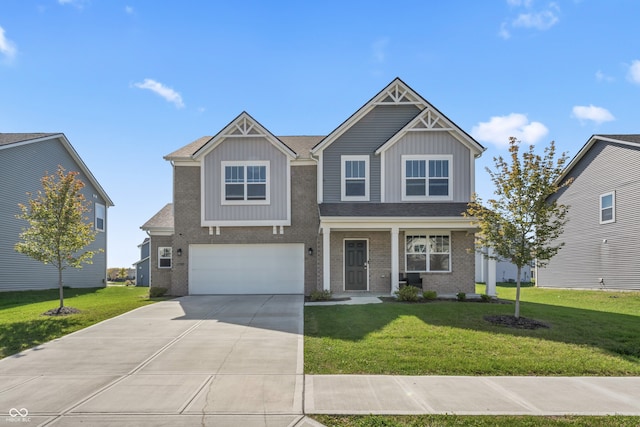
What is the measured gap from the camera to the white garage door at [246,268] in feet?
60.7

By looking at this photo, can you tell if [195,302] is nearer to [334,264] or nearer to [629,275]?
[334,264]

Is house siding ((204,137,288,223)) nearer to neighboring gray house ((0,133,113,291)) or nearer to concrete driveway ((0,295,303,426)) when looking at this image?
concrete driveway ((0,295,303,426))

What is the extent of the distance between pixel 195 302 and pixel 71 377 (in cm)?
848

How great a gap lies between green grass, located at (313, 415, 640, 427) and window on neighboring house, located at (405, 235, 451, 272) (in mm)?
12012

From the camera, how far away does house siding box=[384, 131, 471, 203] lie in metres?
17.7

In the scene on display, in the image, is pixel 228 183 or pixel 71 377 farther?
pixel 228 183

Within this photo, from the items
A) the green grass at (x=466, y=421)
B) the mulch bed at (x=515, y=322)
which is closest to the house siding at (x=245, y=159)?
the mulch bed at (x=515, y=322)

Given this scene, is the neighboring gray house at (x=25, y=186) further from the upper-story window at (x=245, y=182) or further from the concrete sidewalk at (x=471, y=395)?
the concrete sidewalk at (x=471, y=395)

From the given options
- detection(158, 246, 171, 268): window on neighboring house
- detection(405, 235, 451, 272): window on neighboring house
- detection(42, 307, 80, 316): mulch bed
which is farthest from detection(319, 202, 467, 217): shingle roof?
detection(42, 307, 80, 316): mulch bed

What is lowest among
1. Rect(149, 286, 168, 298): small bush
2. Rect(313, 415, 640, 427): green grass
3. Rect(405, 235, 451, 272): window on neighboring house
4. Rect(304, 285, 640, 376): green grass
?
Rect(149, 286, 168, 298): small bush

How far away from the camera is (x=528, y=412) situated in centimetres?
564

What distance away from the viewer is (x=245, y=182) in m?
18.5

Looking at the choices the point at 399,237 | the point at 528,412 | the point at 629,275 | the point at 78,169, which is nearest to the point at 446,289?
the point at 399,237

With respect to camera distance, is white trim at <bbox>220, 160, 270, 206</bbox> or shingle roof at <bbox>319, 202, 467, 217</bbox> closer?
shingle roof at <bbox>319, 202, 467, 217</bbox>
